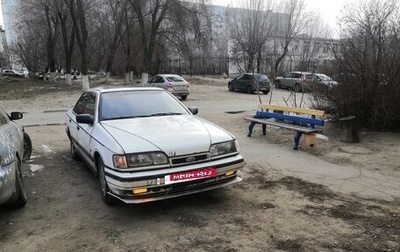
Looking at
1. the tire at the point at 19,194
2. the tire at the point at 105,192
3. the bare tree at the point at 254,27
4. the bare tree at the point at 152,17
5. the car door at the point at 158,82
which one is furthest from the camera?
the bare tree at the point at 254,27

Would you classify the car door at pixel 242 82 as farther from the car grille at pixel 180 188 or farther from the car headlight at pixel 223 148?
the car grille at pixel 180 188

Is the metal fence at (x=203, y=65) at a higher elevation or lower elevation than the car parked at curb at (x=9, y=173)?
higher

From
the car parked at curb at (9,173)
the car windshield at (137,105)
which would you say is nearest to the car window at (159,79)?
the car windshield at (137,105)

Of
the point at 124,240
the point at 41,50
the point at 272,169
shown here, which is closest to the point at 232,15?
the point at 41,50

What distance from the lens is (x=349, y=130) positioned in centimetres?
816

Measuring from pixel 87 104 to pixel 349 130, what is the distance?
5.66 metres

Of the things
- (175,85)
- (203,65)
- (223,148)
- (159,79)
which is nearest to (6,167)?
(223,148)

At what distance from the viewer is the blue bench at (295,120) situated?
305 inches

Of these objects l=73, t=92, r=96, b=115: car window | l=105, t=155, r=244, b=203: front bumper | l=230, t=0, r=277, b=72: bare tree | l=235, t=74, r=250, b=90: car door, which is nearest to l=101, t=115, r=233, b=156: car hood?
l=105, t=155, r=244, b=203: front bumper

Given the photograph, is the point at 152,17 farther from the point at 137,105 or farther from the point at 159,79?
the point at 137,105

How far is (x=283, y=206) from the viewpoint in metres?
4.52

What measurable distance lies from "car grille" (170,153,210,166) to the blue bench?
3873 mm

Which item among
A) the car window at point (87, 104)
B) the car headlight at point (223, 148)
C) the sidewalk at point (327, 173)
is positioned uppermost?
A: the car window at point (87, 104)

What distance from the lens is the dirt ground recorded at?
3590mm
